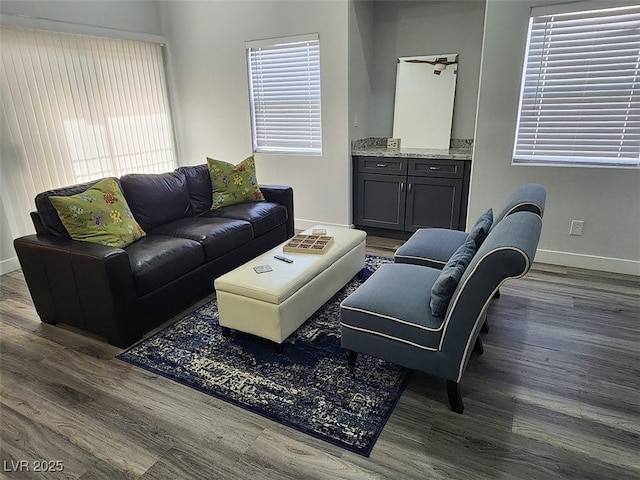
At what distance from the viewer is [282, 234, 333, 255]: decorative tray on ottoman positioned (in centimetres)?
284

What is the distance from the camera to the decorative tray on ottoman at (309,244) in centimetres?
284

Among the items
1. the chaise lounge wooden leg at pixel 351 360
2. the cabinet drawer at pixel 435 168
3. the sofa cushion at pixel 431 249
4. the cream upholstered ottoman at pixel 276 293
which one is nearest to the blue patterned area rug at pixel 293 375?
the chaise lounge wooden leg at pixel 351 360

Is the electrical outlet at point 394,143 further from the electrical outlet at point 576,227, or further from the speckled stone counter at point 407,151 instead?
the electrical outlet at point 576,227

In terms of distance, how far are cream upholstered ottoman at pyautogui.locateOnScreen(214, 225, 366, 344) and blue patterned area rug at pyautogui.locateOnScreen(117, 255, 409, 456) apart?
144 mm

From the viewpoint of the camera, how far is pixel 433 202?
420cm

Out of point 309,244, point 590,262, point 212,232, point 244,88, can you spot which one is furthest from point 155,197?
point 590,262

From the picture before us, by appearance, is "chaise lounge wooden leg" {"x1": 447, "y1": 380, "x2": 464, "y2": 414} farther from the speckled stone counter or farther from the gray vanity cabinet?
the speckled stone counter

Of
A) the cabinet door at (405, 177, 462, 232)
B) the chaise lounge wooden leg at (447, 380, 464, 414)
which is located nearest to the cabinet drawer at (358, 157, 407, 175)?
the cabinet door at (405, 177, 462, 232)

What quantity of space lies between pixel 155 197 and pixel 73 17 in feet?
7.72

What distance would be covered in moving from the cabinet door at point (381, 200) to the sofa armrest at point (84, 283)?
9.19 ft

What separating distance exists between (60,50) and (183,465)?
4.18 meters

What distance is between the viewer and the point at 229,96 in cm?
492

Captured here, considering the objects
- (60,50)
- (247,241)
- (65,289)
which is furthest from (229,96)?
(65,289)

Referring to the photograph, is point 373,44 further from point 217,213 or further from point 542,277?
point 542,277
